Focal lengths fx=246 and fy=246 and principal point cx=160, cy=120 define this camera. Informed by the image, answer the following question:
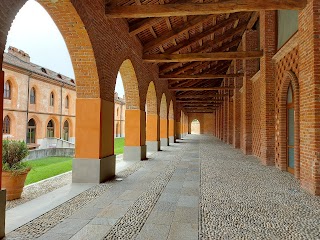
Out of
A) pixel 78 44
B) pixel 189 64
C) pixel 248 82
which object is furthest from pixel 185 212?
pixel 189 64

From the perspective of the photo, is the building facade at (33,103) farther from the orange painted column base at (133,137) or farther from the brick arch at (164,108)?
the orange painted column base at (133,137)

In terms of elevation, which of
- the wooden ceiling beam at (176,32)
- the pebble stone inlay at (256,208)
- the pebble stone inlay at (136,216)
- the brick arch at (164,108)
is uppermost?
the wooden ceiling beam at (176,32)

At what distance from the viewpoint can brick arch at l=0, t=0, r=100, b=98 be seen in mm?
4535

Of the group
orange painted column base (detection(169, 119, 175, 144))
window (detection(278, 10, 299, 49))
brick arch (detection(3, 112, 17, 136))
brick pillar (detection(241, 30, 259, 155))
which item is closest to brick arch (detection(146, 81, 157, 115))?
brick pillar (detection(241, 30, 259, 155))

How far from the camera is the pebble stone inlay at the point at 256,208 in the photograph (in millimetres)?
2949

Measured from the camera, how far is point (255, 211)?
3.67m

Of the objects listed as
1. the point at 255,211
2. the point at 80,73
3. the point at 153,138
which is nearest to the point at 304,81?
the point at 255,211

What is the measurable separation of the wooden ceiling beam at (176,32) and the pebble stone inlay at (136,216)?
5623mm

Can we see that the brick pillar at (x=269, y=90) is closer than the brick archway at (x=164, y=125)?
Yes

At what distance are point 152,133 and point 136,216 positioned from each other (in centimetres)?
950

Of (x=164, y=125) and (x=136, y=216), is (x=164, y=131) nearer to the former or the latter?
(x=164, y=125)

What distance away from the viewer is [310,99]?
16.1 ft

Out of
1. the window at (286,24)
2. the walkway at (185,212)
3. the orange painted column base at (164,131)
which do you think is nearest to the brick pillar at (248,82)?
the window at (286,24)

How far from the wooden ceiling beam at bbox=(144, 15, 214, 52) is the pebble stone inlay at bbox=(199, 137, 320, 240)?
5.20m
